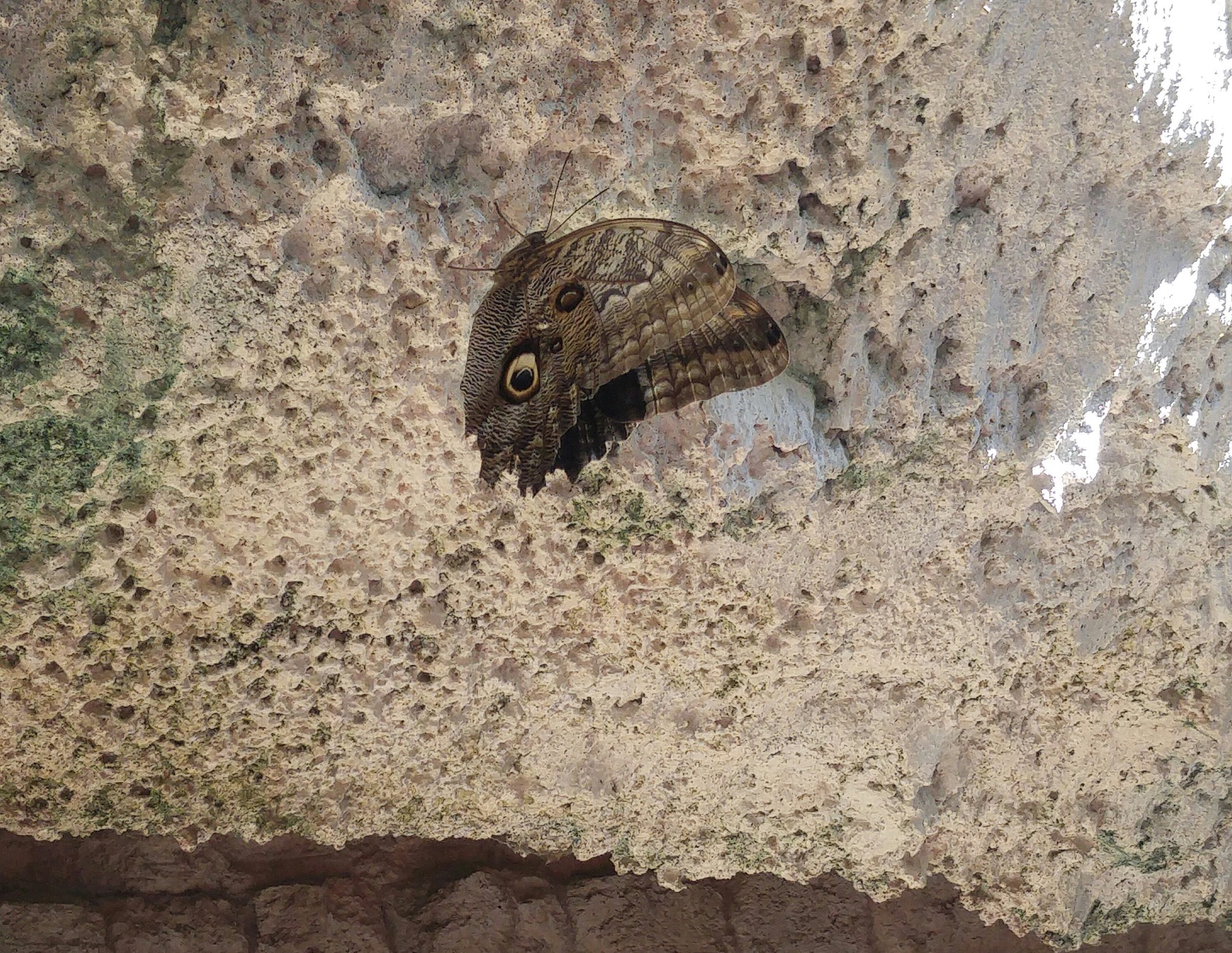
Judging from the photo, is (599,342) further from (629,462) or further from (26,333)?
(26,333)

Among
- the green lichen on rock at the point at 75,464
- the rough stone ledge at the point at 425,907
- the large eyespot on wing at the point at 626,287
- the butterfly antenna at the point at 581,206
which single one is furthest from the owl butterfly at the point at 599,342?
the rough stone ledge at the point at 425,907

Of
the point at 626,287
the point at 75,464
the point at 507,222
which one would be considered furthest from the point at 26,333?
the point at 626,287

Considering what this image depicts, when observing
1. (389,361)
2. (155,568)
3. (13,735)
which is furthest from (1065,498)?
(13,735)

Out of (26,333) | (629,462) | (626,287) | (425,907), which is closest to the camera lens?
(626,287)

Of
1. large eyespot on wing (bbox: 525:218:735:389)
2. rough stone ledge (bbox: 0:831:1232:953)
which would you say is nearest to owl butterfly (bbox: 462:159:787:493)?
large eyespot on wing (bbox: 525:218:735:389)

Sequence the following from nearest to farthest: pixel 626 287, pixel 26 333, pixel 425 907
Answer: pixel 626 287
pixel 26 333
pixel 425 907

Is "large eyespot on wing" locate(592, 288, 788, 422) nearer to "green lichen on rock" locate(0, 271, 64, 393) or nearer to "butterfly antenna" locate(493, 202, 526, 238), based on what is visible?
"butterfly antenna" locate(493, 202, 526, 238)

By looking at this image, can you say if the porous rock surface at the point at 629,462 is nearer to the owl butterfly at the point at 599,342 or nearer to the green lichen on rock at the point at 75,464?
the green lichen on rock at the point at 75,464
